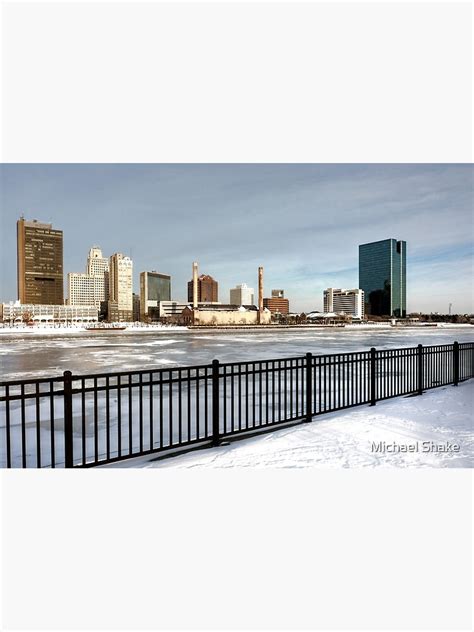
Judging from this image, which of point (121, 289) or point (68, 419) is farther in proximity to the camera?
point (121, 289)

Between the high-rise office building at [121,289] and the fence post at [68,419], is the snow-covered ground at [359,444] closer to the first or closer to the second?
the fence post at [68,419]

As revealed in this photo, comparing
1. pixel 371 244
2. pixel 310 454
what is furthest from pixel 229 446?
pixel 371 244

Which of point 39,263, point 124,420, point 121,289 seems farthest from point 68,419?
point 121,289

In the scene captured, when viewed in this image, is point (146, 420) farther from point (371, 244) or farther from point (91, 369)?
point (371, 244)

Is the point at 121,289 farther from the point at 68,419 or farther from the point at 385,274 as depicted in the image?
the point at 68,419

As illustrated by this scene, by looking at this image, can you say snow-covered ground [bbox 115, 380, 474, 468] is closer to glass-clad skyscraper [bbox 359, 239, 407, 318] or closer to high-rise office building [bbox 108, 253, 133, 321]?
glass-clad skyscraper [bbox 359, 239, 407, 318]
